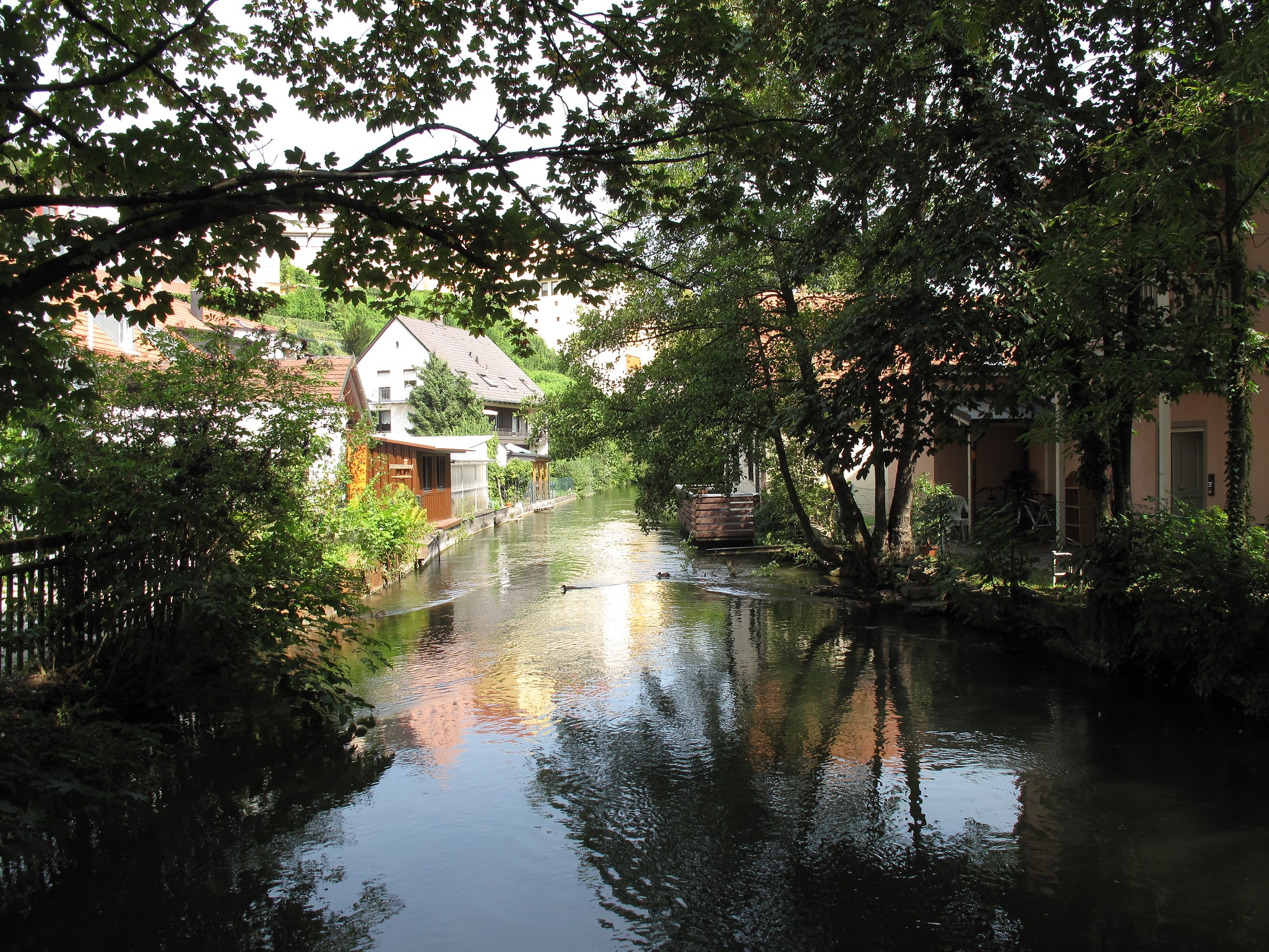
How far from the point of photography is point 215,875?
5.10 meters

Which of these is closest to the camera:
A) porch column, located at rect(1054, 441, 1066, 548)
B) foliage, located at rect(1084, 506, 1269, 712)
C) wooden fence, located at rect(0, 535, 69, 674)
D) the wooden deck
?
wooden fence, located at rect(0, 535, 69, 674)

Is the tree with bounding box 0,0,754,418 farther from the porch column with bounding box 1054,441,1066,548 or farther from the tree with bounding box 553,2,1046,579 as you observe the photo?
the porch column with bounding box 1054,441,1066,548

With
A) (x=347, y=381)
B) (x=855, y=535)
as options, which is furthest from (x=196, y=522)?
(x=347, y=381)

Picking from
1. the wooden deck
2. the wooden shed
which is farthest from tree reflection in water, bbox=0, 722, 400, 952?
the wooden deck

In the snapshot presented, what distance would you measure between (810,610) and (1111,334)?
694 centimetres

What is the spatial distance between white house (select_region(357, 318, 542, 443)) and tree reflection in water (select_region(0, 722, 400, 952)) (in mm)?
34756

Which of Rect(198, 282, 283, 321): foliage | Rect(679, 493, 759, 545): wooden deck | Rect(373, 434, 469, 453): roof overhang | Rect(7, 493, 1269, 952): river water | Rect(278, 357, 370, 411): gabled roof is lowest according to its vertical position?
Rect(7, 493, 1269, 952): river water

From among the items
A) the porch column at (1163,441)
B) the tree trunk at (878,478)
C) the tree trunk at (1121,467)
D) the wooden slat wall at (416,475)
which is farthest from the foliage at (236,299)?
the wooden slat wall at (416,475)

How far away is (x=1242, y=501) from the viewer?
352 inches

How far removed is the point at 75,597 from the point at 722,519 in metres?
18.4

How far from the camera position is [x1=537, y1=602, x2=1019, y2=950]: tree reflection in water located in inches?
181

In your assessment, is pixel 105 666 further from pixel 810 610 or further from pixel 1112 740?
pixel 810 610

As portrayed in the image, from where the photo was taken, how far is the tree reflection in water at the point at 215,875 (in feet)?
14.5

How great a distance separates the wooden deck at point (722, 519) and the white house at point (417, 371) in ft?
61.2
